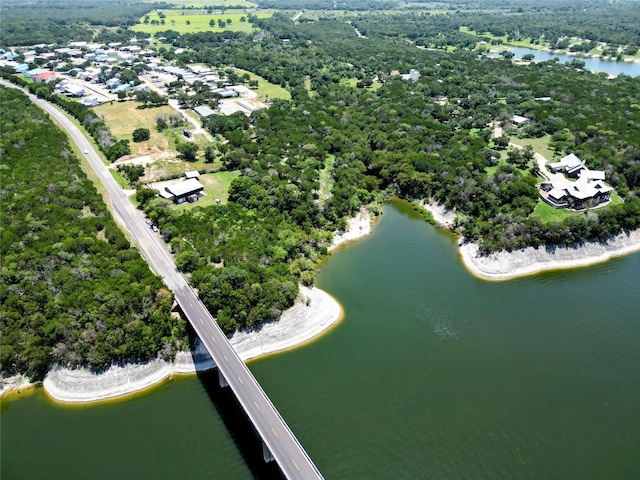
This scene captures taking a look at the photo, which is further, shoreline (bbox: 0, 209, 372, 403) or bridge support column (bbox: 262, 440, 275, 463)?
shoreline (bbox: 0, 209, 372, 403)

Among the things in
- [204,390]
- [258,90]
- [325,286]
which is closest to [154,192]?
[325,286]

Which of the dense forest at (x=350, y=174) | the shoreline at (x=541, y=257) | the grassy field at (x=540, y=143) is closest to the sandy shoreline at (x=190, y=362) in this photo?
the dense forest at (x=350, y=174)

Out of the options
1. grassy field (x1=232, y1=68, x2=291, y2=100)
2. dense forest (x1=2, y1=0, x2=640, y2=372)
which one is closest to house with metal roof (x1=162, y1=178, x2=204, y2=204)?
dense forest (x1=2, y1=0, x2=640, y2=372)

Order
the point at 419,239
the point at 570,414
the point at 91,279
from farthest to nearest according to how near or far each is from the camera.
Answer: the point at 419,239 → the point at 91,279 → the point at 570,414

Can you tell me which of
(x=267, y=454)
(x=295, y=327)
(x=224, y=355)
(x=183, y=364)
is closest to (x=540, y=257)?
(x=295, y=327)

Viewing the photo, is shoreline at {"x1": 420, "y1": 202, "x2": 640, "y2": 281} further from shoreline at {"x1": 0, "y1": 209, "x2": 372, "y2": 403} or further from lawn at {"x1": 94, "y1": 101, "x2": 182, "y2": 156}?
lawn at {"x1": 94, "y1": 101, "x2": 182, "y2": 156}

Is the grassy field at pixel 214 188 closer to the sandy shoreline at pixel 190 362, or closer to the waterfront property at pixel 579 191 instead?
the sandy shoreline at pixel 190 362

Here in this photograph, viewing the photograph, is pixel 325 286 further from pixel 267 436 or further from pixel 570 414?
pixel 570 414
